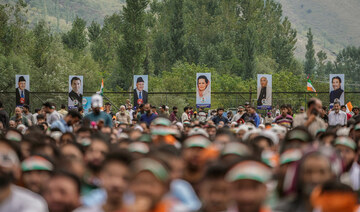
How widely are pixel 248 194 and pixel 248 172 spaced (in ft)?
0.64

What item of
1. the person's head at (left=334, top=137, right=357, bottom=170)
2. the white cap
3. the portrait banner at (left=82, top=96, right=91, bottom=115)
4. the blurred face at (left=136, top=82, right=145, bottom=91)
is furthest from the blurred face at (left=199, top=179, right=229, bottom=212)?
the portrait banner at (left=82, top=96, right=91, bottom=115)

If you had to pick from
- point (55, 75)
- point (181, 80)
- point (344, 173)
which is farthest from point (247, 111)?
point (181, 80)

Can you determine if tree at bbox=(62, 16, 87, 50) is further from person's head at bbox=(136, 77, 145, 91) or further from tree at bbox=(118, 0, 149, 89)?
person's head at bbox=(136, 77, 145, 91)

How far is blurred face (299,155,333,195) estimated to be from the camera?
5.82m

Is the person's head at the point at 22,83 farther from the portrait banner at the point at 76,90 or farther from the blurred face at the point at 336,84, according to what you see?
the blurred face at the point at 336,84

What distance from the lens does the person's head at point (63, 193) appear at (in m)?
5.67

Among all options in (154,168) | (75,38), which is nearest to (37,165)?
(154,168)

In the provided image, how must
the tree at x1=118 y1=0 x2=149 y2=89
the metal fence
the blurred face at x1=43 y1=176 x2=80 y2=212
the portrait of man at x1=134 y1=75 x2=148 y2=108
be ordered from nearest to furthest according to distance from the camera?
1. the blurred face at x1=43 y1=176 x2=80 y2=212
2. the portrait of man at x1=134 y1=75 x2=148 y2=108
3. the metal fence
4. the tree at x1=118 y1=0 x2=149 y2=89

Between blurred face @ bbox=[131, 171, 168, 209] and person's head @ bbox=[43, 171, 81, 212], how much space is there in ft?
3.40

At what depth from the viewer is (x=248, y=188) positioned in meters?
4.63

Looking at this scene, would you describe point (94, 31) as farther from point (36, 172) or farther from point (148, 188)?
point (148, 188)

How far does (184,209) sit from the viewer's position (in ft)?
17.8

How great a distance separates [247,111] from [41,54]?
32924 millimetres

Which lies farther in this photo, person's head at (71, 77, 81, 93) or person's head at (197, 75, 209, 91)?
person's head at (197, 75, 209, 91)
